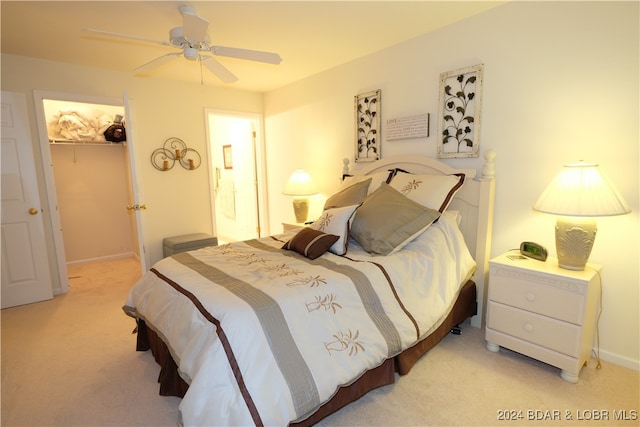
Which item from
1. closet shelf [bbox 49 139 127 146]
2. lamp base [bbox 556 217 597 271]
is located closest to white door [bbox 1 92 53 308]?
closet shelf [bbox 49 139 127 146]

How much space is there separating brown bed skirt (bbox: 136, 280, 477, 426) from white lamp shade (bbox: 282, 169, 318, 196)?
6.45 feet

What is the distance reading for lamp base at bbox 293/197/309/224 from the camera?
372cm

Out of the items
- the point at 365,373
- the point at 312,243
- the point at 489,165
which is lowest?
the point at 365,373

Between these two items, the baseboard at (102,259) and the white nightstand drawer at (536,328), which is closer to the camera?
the white nightstand drawer at (536,328)

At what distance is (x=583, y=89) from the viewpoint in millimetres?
2010

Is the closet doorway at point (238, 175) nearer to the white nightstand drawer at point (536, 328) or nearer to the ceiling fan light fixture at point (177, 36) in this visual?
the ceiling fan light fixture at point (177, 36)

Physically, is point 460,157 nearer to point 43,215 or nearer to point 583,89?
point 583,89

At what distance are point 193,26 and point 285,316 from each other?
69.6 inches

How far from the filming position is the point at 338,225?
2332mm

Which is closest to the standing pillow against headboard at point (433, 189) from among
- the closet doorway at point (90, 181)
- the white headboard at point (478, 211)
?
the white headboard at point (478, 211)

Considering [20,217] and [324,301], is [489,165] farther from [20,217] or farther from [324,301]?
[20,217]

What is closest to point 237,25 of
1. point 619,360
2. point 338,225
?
point 338,225

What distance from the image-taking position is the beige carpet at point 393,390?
1.65 metres

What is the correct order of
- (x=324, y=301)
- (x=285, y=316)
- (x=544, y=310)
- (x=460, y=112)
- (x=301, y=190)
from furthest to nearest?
(x=301, y=190) < (x=460, y=112) < (x=544, y=310) < (x=324, y=301) < (x=285, y=316)
